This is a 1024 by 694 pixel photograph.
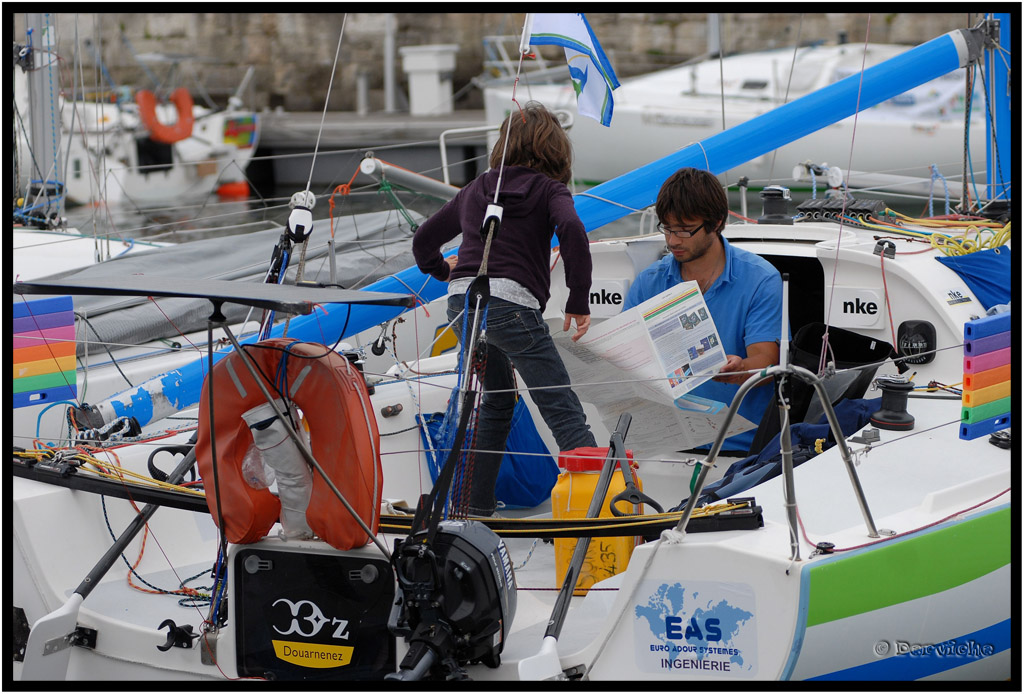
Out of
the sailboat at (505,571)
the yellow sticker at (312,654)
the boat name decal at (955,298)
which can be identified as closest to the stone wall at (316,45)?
the boat name decal at (955,298)

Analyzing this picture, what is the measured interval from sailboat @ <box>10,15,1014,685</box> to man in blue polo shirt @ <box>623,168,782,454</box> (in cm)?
38

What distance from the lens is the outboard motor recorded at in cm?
238

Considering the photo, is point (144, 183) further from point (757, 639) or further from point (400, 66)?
point (757, 639)

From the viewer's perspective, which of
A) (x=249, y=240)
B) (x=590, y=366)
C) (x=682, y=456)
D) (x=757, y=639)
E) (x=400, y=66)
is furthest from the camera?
(x=400, y=66)

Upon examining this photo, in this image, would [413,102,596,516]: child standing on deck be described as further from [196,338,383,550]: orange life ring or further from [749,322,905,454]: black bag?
[196,338,383,550]: orange life ring

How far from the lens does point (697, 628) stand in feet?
7.74

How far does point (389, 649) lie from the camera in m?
2.53

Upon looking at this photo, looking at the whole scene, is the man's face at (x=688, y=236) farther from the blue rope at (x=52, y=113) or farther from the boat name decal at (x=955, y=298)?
the blue rope at (x=52, y=113)

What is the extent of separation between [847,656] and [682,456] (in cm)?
139

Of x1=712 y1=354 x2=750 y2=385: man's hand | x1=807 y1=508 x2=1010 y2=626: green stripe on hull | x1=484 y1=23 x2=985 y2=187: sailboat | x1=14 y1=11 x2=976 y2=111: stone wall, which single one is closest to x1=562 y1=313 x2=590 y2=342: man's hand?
x1=712 y1=354 x2=750 y2=385: man's hand

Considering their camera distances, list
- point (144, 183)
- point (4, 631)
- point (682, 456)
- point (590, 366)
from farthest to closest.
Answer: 1. point (144, 183)
2. point (682, 456)
3. point (590, 366)
4. point (4, 631)

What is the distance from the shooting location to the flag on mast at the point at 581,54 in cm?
318

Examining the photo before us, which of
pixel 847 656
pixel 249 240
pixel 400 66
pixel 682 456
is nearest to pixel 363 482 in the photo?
pixel 847 656

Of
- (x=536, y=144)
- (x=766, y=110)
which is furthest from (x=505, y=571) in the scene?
(x=766, y=110)
